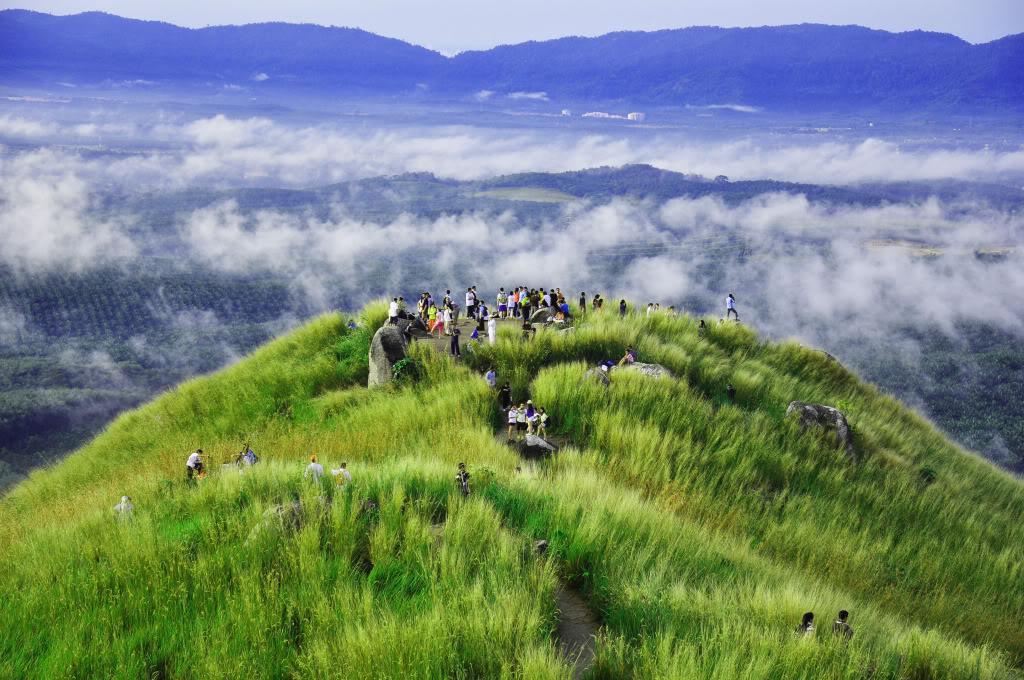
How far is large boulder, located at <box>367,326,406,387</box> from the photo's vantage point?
18.4m

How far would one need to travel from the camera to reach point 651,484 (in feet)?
41.1

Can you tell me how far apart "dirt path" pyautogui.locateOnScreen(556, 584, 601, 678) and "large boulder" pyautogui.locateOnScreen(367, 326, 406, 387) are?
436 inches

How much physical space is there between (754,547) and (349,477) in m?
6.02

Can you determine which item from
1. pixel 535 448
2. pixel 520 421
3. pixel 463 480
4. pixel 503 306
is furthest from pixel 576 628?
pixel 503 306

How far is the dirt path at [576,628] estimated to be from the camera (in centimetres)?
667

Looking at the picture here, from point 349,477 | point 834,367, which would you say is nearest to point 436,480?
point 349,477

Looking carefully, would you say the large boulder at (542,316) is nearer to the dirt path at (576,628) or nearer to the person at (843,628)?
the dirt path at (576,628)

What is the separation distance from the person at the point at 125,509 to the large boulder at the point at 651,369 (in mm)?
10893

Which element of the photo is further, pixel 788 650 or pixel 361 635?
pixel 788 650

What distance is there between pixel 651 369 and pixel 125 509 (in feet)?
38.5

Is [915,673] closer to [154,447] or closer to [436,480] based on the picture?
[436,480]

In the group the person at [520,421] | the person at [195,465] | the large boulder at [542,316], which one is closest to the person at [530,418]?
the person at [520,421]

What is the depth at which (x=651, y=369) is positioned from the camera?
17.8 m

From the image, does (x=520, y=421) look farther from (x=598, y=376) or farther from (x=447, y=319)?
(x=447, y=319)
